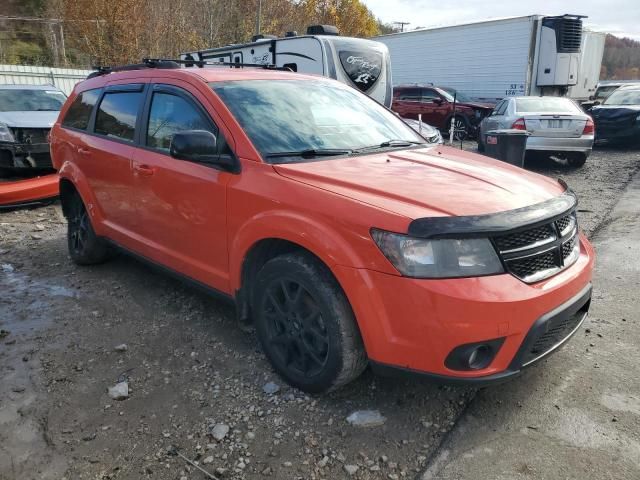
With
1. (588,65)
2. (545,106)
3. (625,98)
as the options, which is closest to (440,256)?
(545,106)

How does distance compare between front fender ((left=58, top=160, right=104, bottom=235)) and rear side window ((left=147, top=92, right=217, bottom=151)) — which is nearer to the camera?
rear side window ((left=147, top=92, right=217, bottom=151))

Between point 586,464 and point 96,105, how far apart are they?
4.41 m

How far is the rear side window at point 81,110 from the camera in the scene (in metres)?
4.68

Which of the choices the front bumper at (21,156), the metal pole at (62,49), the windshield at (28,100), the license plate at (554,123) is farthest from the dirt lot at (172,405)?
the metal pole at (62,49)

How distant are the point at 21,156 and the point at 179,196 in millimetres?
5723

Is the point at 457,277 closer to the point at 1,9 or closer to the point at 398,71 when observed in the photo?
the point at 398,71

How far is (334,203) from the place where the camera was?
2555 millimetres

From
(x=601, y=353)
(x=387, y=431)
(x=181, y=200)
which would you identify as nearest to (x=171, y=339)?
(x=181, y=200)

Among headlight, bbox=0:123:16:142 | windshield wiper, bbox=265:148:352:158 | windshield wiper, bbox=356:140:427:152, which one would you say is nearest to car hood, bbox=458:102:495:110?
headlight, bbox=0:123:16:142

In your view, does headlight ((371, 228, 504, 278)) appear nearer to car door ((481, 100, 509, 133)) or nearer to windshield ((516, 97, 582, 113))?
car door ((481, 100, 509, 133))

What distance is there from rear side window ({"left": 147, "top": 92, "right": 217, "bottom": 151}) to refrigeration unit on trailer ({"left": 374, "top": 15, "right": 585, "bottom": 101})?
49.4ft

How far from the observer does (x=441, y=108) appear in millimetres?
16531

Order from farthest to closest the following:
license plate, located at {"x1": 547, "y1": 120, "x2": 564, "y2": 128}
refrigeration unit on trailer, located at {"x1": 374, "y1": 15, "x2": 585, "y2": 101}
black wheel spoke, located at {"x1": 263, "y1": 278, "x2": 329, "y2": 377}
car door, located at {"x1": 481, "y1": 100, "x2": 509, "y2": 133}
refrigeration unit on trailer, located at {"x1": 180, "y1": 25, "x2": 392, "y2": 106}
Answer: refrigeration unit on trailer, located at {"x1": 374, "y1": 15, "x2": 585, "y2": 101}
refrigeration unit on trailer, located at {"x1": 180, "y1": 25, "x2": 392, "y2": 106}
car door, located at {"x1": 481, "y1": 100, "x2": 509, "y2": 133}
license plate, located at {"x1": 547, "y1": 120, "x2": 564, "y2": 128}
black wheel spoke, located at {"x1": 263, "y1": 278, "x2": 329, "y2": 377}

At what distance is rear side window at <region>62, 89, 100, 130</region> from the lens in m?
4.68
